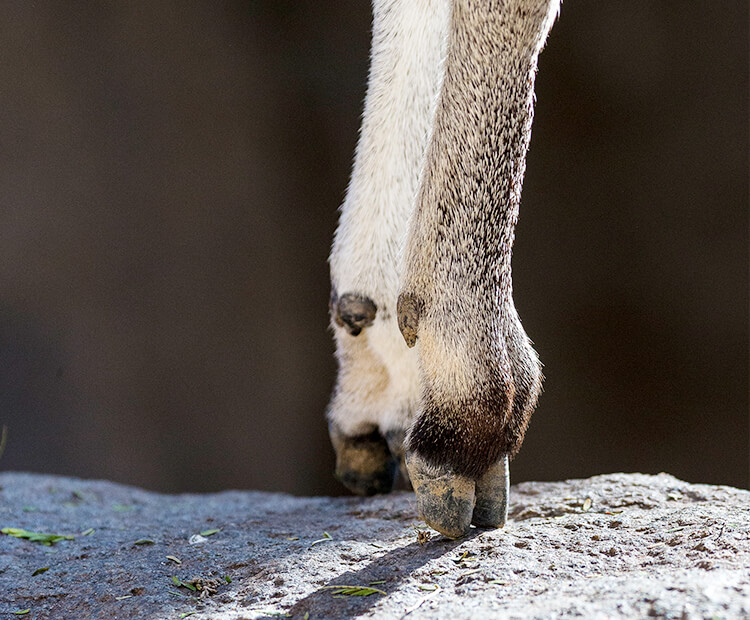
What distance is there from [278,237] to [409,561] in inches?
120

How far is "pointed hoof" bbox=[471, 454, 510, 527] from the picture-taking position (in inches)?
71.4

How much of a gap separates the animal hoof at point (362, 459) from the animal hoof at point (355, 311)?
32cm

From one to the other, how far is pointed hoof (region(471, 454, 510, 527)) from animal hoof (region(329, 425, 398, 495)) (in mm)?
516

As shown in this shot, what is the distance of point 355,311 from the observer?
2.19 meters

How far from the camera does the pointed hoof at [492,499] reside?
1814 mm

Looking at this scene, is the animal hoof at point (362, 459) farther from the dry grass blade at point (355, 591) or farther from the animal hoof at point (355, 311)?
the dry grass blade at point (355, 591)

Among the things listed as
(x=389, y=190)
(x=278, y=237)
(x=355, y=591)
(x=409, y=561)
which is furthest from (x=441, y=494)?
(x=278, y=237)

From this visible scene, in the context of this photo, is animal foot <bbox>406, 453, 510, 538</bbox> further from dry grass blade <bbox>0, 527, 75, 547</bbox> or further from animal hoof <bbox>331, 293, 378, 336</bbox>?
dry grass blade <bbox>0, 527, 75, 547</bbox>

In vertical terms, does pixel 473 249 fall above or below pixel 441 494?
above

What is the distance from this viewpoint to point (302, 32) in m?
4.50

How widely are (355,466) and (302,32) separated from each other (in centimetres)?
290

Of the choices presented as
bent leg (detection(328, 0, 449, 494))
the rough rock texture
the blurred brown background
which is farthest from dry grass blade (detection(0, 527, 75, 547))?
the blurred brown background

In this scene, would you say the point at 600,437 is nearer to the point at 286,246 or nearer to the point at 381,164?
the point at 286,246

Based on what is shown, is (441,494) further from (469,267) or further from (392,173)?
→ (392,173)
